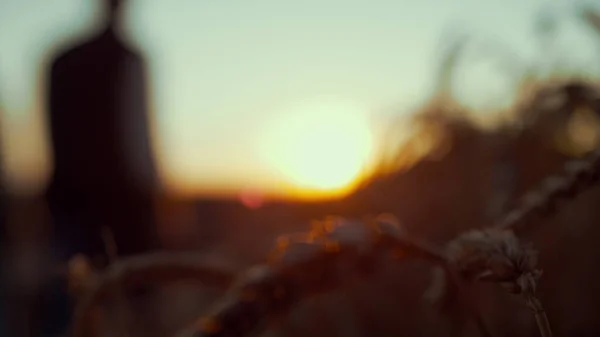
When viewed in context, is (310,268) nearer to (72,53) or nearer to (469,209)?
(469,209)

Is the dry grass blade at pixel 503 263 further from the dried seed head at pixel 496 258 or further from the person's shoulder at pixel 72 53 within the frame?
the person's shoulder at pixel 72 53

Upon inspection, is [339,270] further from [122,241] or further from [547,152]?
[122,241]

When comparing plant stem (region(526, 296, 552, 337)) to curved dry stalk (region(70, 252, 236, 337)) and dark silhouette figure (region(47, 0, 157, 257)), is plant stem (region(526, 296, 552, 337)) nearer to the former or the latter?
curved dry stalk (region(70, 252, 236, 337))

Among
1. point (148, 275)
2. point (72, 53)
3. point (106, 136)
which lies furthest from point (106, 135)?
point (148, 275)

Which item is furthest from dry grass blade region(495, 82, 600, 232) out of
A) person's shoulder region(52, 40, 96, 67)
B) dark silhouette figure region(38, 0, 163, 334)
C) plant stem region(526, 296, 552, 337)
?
person's shoulder region(52, 40, 96, 67)

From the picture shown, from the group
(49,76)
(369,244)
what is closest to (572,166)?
(369,244)

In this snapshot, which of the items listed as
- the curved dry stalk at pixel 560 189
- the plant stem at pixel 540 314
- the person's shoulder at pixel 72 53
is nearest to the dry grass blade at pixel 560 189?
the curved dry stalk at pixel 560 189
